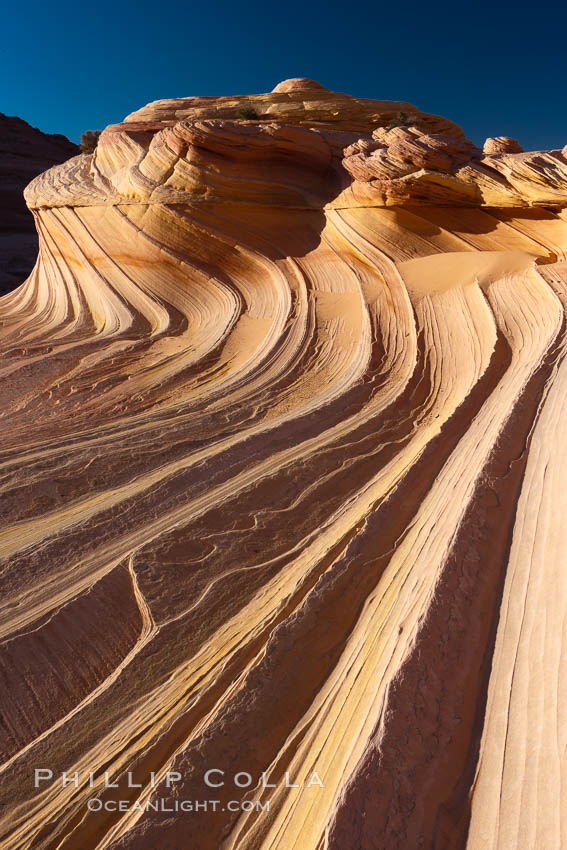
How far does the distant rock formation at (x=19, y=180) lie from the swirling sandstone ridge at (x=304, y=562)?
578 inches

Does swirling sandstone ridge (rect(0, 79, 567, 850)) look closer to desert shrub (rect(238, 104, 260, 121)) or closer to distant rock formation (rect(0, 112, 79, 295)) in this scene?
desert shrub (rect(238, 104, 260, 121))

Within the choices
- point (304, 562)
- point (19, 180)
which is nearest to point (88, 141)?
point (19, 180)

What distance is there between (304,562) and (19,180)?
30.7 metres

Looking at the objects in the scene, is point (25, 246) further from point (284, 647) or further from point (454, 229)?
point (284, 647)

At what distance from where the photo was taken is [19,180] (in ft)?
88.3

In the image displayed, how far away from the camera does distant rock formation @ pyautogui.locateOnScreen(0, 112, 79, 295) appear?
2190 centimetres

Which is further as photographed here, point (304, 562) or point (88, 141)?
point (88, 141)

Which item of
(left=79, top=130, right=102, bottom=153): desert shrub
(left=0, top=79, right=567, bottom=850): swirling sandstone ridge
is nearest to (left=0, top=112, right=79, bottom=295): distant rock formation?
(left=79, top=130, right=102, bottom=153): desert shrub

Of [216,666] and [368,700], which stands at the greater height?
[216,666]

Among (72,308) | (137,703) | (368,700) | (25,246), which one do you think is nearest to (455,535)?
(368,700)

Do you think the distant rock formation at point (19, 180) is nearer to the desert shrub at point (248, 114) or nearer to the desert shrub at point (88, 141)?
the desert shrub at point (88, 141)

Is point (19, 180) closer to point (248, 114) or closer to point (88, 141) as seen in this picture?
point (88, 141)

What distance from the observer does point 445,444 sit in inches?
180

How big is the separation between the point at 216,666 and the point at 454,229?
32.2 ft
